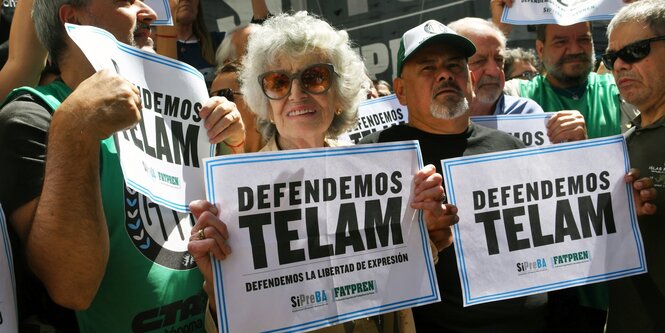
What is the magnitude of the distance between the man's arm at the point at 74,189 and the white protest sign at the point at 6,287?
65 millimetres

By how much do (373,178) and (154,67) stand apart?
0.82m

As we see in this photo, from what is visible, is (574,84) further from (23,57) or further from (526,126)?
(23,57)

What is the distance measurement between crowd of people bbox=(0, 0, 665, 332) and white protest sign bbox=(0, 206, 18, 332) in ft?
0.22

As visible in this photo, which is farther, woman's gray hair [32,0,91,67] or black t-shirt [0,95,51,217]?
woman's gray hair [32,0,91,67]

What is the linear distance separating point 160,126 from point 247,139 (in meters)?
1.46

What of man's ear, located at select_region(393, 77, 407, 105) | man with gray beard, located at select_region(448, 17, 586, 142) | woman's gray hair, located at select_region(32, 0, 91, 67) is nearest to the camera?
woman's gray hair, located at select_region(32, 0, 91, 67)

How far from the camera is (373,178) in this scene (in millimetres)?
2463

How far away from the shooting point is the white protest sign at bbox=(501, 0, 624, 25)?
14.8ft

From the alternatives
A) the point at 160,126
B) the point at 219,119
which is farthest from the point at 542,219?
the point at 160,126

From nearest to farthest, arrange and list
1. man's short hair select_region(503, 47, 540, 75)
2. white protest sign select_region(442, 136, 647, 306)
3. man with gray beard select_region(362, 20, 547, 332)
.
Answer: white protest sign select_region(442, 136, 647, 306), man with gray beard select_region(362, 20, 547, 332), man's short hair select_region(503, 47, 540, 75)

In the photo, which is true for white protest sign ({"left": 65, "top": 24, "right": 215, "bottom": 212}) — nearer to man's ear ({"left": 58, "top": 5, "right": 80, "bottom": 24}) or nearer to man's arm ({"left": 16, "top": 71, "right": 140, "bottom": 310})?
man's arm ({"left": 16, "top": 71, "right": 140, "bottom": 310})

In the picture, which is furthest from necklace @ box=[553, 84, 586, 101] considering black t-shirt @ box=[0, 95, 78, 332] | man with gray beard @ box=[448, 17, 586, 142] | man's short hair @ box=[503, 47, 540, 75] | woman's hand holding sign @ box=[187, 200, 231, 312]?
black t-shirt @ box=[0, 95, 78, 332]

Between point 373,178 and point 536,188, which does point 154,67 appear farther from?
point 536,188

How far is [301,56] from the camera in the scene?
2809 millimetres
